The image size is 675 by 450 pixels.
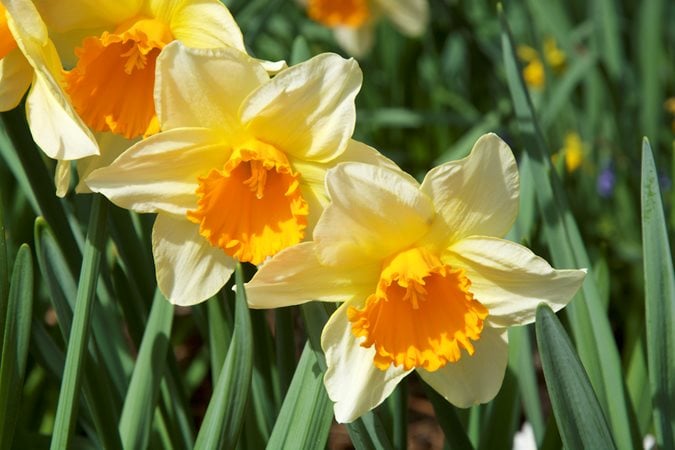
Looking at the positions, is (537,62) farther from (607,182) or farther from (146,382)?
(146,382)

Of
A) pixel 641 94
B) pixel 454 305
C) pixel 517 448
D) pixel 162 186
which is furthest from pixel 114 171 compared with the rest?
pixel 641 94

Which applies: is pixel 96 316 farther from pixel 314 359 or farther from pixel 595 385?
pixel 595 385

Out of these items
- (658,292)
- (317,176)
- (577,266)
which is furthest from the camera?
(577,266)

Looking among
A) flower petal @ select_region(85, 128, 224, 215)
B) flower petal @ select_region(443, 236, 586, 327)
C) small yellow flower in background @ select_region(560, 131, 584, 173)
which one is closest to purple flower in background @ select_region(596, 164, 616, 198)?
small yellow flower in background @ select_region(560, 131, 584, 173)

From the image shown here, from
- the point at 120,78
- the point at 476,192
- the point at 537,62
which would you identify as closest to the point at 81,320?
the point at 120,78

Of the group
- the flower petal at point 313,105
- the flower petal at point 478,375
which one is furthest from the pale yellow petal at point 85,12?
the flower petal at point 478,375

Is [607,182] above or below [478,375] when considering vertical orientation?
below
